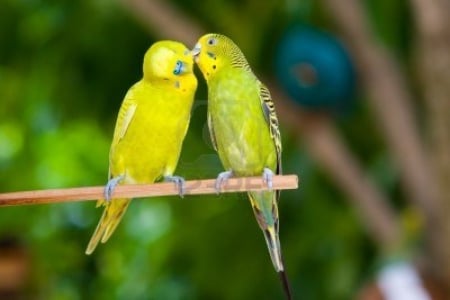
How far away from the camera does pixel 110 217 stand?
24 centimetres

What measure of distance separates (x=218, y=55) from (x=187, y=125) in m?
0.02

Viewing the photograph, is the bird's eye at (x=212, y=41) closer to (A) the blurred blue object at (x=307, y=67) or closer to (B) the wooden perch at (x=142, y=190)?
(B) the wooden perch at (x=142, y=190)

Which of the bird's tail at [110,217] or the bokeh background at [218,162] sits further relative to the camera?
the bokeh background at [218,162]

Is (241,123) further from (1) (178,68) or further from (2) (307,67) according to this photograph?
(2) (307,67)

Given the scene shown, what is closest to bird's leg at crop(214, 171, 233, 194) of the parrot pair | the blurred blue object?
the parrot pair

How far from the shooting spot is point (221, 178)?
0.22 metres

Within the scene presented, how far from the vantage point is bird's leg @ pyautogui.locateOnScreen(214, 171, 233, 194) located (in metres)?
0.21

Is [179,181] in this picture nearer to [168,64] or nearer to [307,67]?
[168,64]

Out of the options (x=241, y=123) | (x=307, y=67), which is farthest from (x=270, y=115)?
(x=307, y=67)

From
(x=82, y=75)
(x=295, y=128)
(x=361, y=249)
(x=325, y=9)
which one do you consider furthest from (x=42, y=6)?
(x=361, y=249)

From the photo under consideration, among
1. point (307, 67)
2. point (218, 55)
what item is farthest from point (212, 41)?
point (307, 67)

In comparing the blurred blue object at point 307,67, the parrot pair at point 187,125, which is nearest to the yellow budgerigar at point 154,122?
the parrot pair at point 187,125

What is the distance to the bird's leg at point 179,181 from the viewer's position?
0.68 ft

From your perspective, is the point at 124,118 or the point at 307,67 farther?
the point at 307,67
